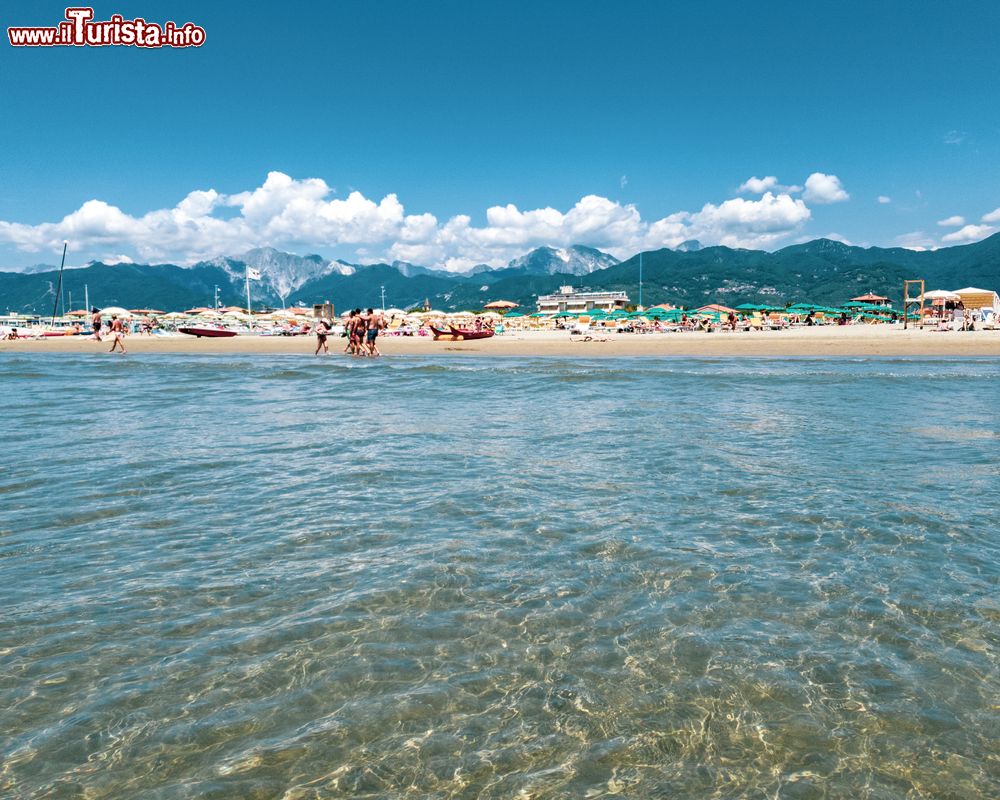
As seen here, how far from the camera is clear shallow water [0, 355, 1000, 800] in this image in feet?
8.74

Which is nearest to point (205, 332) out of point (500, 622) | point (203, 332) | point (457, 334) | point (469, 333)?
point (203, 332)

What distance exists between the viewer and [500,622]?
3871 mm

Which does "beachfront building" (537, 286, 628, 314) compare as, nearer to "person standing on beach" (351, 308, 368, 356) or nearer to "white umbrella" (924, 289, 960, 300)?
"white umbrella" (924, 289, 960, 300)

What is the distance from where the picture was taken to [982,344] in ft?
107

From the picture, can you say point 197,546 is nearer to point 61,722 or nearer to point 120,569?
point 120,569

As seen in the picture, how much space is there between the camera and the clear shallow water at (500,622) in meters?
2.66

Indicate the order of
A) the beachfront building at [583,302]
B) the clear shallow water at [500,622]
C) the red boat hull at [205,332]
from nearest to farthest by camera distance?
the clear shallow water at [500,622] < the red boat hull at [205,332] < the beachfront building at [583,302]

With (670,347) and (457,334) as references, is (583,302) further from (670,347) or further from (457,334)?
(670,347)

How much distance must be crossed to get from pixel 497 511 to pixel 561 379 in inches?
587

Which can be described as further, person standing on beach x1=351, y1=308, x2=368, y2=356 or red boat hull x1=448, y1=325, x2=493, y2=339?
red boat hull x1=448, y1=325, x2=493, y2=339

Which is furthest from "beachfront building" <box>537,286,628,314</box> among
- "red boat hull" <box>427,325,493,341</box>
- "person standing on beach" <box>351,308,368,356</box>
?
"person standing on beach" <box>351,308,368,356</box>

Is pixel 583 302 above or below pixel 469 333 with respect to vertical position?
→ above

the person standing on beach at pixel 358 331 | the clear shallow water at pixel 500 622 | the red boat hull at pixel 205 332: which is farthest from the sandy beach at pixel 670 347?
the clear shallow water at pixel 500 622

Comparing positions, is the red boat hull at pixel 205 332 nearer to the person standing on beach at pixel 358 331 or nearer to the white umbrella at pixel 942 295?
the person standing on beach at pixel 358 331
